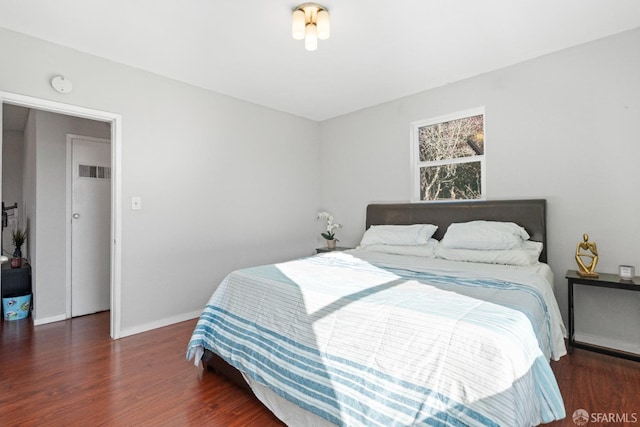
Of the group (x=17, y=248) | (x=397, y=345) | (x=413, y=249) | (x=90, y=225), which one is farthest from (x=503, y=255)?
(x=17, y=248)

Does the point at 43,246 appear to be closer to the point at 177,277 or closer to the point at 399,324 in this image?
the point at 177,277

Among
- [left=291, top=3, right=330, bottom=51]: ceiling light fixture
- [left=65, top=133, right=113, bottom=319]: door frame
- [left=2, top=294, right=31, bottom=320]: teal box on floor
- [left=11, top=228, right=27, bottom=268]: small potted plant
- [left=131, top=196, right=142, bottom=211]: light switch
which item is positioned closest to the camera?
[left=291, top=3, right=330, bottom=51]: ceiling light fixture

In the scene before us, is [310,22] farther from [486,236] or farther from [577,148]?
[577,148]

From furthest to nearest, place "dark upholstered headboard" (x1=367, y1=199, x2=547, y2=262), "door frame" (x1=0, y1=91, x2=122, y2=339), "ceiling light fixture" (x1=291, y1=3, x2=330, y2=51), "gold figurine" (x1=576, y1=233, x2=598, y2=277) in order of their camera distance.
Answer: "door frame" (x1=0, y1=91, x2=122, y2=339)
"dark upholstered headboard" (x1=367, y1=199, x2=547, y2=262)
"gold figurine" (x1=576, y1=233, x2=598, y2=277)
"ceiling light fixture" (x1=291, y1=3, x2=330, y2=51)

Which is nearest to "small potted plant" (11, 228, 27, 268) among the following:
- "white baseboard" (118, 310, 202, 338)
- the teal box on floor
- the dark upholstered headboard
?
the teal box on floor

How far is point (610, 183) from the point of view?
252cm

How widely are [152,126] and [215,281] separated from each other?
177 cm

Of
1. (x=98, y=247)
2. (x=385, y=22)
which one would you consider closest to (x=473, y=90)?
(x=385, y=22)

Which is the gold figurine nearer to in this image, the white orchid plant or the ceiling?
the ceiling

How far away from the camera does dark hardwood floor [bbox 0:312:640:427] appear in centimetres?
178

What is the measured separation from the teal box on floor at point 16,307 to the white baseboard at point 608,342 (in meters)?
5.40

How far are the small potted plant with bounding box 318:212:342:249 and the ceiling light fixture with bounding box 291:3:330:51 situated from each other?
260cm

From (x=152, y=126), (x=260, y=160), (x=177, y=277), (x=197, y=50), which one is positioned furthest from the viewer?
(x=260, y=160)

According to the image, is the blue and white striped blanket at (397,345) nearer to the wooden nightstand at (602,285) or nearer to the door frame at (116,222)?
the wooden nightstand at (602,285)
